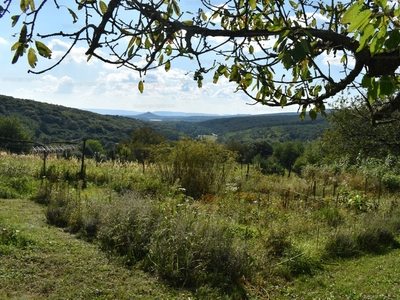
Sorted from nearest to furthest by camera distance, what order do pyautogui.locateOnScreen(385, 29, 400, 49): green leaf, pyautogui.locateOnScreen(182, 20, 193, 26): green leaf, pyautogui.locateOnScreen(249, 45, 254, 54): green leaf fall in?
1. pyautogui.locateOnScreen(385, 29, 400, 49): green leaf
2. pyautogui.locateOnScreen(182, 20, 193, 26): green leaf
3. pyautogui.locateOnScreen(249, 45, 254, 54): green leaf

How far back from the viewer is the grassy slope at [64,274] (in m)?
3.40

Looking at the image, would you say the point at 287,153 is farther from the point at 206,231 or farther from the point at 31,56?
the point at 31,56

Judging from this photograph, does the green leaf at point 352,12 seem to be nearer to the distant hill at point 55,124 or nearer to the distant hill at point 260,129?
the distant hill at point 55,124

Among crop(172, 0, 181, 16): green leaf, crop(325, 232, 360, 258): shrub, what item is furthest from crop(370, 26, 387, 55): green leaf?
crop(325, 232, 360, 258): shrub

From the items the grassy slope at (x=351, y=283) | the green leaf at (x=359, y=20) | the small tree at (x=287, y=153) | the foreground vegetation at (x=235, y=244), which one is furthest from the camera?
the small tree at (x=287, y=153)

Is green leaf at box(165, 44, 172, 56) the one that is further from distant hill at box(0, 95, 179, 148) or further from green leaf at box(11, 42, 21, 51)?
distant hill at box(0, 95, 179, 148)

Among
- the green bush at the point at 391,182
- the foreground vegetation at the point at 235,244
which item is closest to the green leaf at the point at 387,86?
the foreground vegetation at the point at 235,244

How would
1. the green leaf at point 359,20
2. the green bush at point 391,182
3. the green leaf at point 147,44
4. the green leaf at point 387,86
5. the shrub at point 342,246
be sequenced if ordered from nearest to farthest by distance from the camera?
the green leaf at point 359,20, the green leaf at point 387,86, the green leaf at point 147,44, the shrub at point 342,246, the green bush at point 391,182

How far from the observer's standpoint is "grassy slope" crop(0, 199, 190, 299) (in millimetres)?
3396

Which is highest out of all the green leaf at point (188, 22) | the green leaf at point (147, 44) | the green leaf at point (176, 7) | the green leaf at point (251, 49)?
the green leaf at point (176, 7)

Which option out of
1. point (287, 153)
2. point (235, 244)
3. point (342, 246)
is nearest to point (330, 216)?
point (342, 246)

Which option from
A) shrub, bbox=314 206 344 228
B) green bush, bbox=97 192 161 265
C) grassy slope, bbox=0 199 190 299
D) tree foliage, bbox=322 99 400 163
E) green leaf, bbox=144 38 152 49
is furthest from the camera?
tree foliage, bbox=322 99 400 163

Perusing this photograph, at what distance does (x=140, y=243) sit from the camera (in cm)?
451

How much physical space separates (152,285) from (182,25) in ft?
9.86
